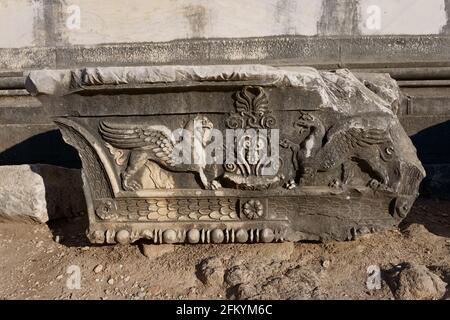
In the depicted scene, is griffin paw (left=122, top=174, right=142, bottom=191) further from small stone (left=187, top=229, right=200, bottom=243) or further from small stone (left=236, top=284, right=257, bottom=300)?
small stone (left=236, top=284, right=257, bottom=300)

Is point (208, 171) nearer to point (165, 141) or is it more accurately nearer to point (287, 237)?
point (165, 141)

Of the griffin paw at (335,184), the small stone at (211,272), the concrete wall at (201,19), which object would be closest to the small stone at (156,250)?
the small stone at (211,272)

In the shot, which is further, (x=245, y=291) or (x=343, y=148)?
(x=343, y=148)

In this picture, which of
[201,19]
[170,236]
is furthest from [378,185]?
[201,19]

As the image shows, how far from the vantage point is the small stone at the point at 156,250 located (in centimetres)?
327

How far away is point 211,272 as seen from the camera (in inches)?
117

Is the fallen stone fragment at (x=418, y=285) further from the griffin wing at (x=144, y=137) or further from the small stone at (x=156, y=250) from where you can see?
the griffin wing at (x=144, y=137)

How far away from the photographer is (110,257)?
3.26 meters

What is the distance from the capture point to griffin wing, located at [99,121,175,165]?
3.13m

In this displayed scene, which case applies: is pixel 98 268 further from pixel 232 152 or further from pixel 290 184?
pixel 290 184

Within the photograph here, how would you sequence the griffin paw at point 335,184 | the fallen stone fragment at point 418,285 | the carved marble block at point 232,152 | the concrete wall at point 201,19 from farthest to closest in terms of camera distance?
the concrete wall at point 201,19 → the griffin paw at point 335,184 → the carved marble block at point 232,152 → the fallen stone fragment at point 418,285

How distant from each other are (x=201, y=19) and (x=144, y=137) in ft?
6.77

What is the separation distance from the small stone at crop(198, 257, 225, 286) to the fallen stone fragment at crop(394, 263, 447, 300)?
112 centimetres

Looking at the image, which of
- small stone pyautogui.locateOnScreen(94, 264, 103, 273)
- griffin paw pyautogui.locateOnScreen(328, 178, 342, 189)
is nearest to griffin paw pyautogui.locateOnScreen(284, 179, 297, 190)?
griffin paw pyautogui.locateOnScreen(328, 178, 342, 189)
